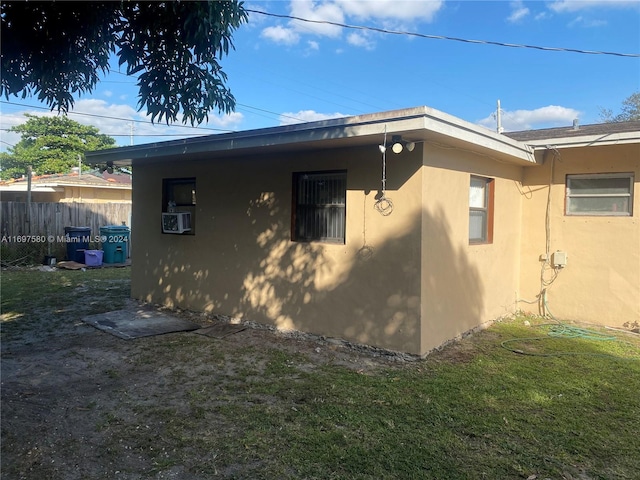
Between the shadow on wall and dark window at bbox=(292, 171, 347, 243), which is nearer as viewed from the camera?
the shadow on wall

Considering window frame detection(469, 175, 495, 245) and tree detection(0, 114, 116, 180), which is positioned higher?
tree detection(0, 114, 116, 180)

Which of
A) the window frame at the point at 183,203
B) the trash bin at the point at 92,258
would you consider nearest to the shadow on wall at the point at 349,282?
the window frame at the point at 183,203

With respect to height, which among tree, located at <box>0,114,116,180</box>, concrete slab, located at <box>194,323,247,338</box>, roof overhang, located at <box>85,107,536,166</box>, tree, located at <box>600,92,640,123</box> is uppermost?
tree, located at <box>600,92,640,123</box>

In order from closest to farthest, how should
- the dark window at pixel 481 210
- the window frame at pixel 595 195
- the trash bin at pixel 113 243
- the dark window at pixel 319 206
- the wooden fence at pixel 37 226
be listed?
the dark window at pixel 319 206 → the dark window at pixel 481 210 → the window frame at pixel 595 195 → the wooden fence at pixel 37 226 → the trash bin at pixel 113 243

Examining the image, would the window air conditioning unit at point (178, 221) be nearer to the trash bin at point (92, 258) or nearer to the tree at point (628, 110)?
the trash bin at point (92, 258)

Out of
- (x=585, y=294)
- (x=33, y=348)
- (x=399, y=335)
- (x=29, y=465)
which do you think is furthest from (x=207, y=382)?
(x=585, y=294)

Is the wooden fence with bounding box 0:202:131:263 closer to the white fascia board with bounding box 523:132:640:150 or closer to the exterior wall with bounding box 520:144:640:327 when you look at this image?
the exterior wall with bounding box 520:144:640:327

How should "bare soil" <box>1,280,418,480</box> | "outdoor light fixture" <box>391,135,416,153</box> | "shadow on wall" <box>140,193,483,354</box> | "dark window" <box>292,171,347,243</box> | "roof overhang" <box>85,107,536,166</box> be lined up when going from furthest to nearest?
1. "dark window" <box>292,171,347,243</box>
2. "shadow on wall" <box>140,193,483,354</box>
3. "outdoor light fixture" <box>391,135,416,153</box>
4. "roof overhang" <box>85,107,536,166</box>
5. "bare soil" <box>1,280,418,480</box>

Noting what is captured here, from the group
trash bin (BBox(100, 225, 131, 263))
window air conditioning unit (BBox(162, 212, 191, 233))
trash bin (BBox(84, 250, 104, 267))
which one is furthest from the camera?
trash bin (BBox(100, 225, 131, 263))

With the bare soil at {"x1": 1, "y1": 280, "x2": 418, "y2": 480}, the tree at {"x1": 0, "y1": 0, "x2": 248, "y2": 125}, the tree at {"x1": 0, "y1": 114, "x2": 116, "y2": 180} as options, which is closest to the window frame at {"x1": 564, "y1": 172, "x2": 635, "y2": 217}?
the bare soil at {"x1": 1, "y1": 280, "x2": 418, "y2": 480}

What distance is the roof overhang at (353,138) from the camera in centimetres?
437

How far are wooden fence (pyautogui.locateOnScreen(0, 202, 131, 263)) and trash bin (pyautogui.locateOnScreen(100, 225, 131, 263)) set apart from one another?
1.17 meters

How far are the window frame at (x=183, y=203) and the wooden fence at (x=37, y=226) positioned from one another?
23.8ft

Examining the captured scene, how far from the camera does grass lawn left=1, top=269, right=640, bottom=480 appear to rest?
2943 mm
